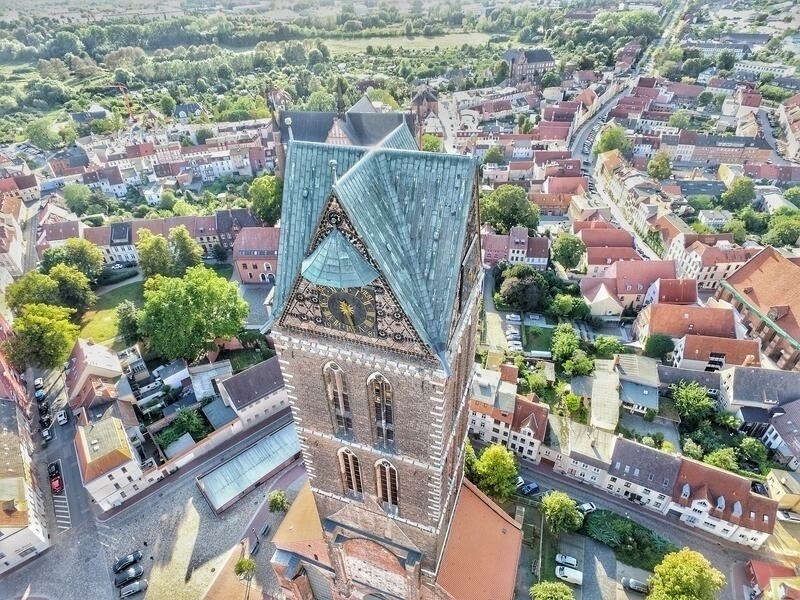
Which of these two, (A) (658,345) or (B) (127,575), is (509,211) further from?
(B) (127,575)

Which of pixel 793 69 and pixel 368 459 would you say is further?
pixel 793 69

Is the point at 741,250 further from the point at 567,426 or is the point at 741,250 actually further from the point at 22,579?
the point at 22,579

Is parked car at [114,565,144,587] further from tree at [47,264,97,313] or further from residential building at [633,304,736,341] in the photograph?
residential building at [633,304,736,341]

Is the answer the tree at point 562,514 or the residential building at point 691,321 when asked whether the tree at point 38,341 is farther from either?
the residential building at point 691,321

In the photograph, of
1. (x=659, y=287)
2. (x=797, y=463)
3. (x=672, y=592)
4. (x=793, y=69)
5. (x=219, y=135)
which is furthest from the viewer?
(x=793, y=69)

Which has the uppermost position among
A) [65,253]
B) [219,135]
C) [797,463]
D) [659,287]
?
[219,135]

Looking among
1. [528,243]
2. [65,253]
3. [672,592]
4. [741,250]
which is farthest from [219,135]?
[672,592]
